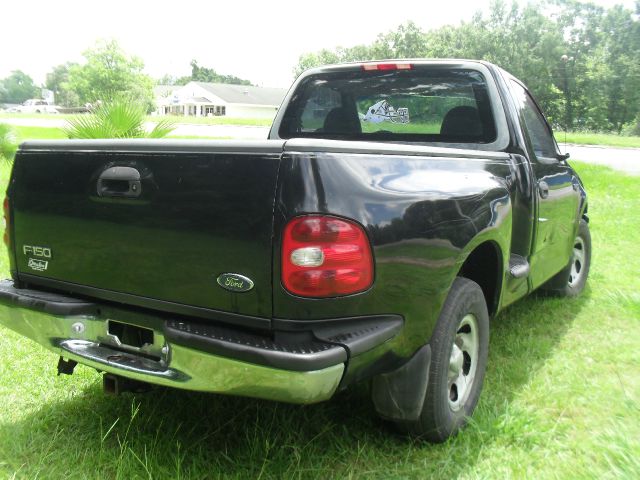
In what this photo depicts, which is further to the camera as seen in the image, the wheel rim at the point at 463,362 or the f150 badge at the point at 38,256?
the wheel rim at the point at 463,362

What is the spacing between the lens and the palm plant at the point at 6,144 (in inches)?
402

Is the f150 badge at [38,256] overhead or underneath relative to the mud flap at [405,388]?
overhead

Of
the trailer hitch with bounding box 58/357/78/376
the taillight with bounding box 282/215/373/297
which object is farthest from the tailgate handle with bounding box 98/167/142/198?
the trailer hitch with bounding box 58/357/78/376

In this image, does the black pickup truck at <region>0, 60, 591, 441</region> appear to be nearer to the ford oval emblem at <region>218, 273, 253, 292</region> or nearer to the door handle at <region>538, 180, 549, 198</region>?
the ford oval emblem at <region>218, 273, 253, 292</region>

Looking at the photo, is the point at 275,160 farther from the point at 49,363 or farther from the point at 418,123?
the point at 49,363

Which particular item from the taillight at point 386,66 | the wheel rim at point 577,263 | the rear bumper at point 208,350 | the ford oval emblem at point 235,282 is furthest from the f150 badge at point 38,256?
the wheel rim at point 577,263

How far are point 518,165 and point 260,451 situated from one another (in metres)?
2.11

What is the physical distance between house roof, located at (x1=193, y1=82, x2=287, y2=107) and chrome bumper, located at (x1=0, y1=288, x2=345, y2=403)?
239 feet

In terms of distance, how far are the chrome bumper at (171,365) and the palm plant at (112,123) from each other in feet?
17.6

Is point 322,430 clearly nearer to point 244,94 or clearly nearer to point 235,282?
point 235,282

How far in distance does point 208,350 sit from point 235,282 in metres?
0.25

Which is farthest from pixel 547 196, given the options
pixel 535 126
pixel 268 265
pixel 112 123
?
pixel 112 123

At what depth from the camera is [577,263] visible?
527cm

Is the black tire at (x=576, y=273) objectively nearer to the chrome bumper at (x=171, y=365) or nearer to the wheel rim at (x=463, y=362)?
the wheel rim at (x=463, y=362)
